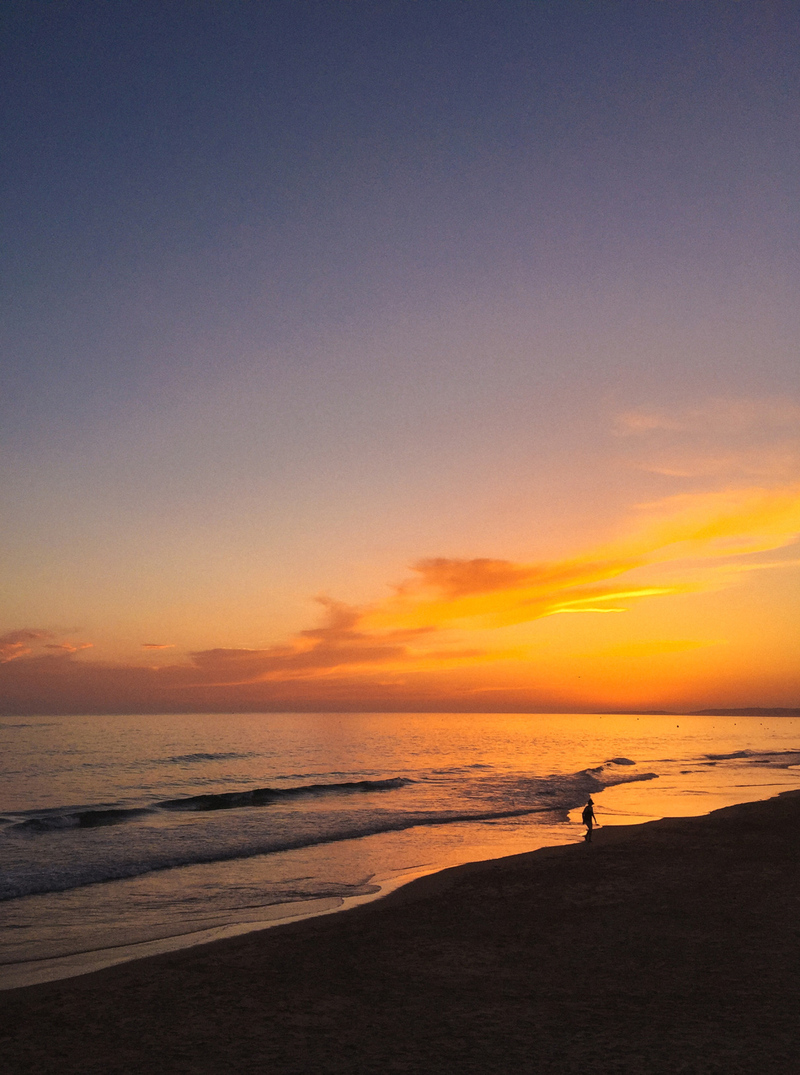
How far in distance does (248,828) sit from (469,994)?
2403 cm

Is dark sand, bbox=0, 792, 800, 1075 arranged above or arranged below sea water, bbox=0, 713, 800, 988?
above

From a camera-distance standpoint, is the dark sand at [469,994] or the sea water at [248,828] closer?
the dark sand at [469,994]

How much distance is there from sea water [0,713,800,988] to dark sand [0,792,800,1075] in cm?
264

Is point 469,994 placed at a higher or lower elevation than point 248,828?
higher

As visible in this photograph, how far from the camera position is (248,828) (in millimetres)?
32844

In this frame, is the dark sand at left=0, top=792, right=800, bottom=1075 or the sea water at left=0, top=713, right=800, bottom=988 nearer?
the dark sand at left=0, top=792, right=800, bottom=1075

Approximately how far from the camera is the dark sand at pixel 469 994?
8.98m

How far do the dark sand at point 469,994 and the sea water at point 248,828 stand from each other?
104 inches

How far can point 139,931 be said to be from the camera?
1602cm

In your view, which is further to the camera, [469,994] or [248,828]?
[248,828]

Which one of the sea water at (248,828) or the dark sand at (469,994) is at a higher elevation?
the dark sand at (469,994)

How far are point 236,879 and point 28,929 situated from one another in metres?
6.64

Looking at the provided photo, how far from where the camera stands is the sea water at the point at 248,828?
1709 cm

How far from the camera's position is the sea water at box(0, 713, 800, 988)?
1709cm
